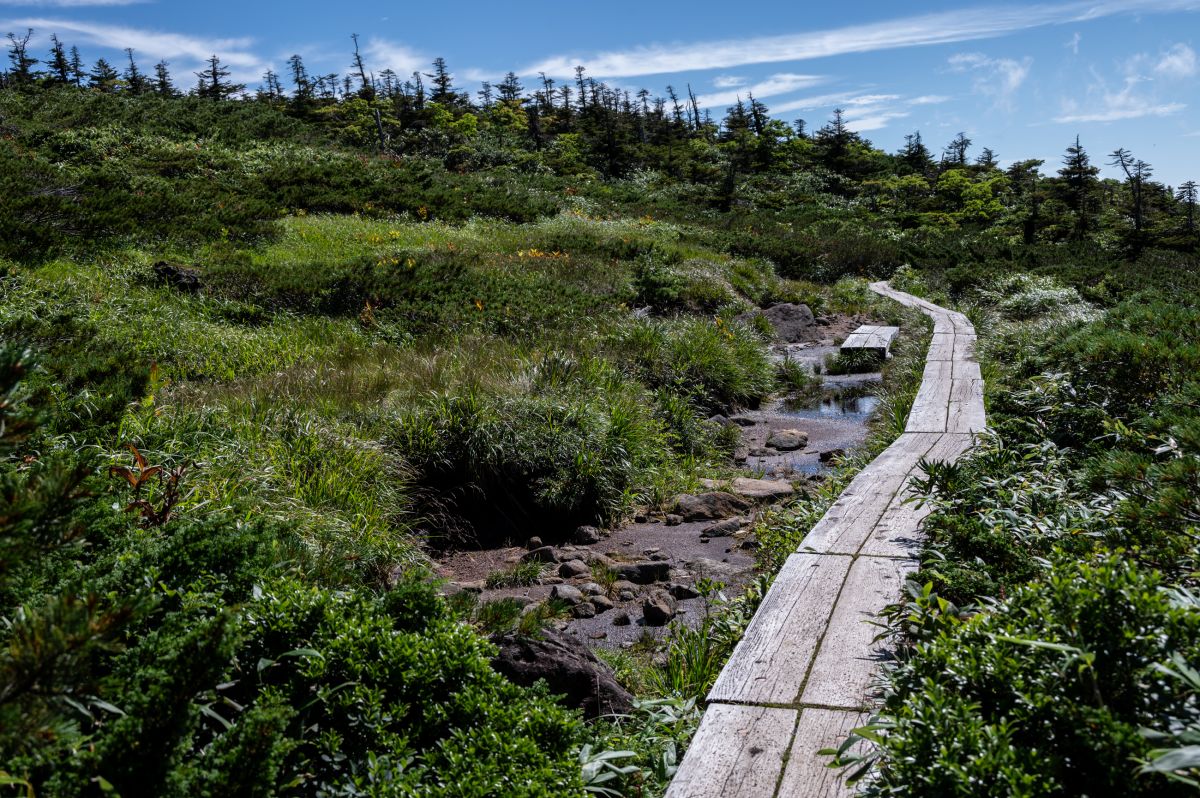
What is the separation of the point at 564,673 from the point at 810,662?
3.56ft

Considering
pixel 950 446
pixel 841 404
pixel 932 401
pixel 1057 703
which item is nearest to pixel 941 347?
pixel 841 404

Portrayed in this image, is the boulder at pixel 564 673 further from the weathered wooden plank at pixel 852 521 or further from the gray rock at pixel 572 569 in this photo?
the gray rock at pixel 572 569

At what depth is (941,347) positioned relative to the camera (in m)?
11.0

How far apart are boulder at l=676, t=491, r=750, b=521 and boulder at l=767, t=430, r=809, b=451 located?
2.10 m

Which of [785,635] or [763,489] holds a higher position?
[785,635]

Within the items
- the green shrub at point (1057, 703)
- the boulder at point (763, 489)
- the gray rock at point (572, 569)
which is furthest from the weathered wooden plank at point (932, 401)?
the green shrub at point (1057, 703)

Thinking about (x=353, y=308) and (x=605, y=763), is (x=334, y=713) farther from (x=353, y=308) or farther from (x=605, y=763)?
(x=353, y=308)

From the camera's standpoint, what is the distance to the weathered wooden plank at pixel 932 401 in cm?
686

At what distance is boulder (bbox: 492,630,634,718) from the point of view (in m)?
3.48

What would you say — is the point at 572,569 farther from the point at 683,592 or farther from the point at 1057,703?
the point at 1057,703

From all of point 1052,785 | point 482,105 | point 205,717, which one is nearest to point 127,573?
point 205,717

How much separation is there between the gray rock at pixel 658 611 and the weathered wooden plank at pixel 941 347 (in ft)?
20.9

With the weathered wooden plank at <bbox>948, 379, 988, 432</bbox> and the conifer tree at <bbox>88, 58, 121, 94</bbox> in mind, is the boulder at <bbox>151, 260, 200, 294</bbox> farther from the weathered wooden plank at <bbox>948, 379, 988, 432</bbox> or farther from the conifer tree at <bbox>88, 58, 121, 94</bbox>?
the conifer tree at <bbox>88, 58, 121, 94</bbox>

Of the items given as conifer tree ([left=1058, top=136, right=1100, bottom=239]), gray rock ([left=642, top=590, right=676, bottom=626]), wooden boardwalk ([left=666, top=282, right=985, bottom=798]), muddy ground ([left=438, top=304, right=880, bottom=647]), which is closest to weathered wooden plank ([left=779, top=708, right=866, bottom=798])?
wooden boardwalk ([left=666, top=282, right=985, bottom=798])
